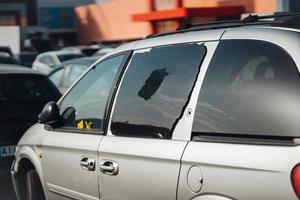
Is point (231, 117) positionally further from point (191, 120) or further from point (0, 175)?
point (0, 175)

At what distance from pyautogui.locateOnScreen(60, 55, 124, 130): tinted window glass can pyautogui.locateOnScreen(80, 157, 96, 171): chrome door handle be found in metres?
0.24

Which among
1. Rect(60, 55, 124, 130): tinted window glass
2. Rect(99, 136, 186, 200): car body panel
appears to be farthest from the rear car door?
Rect(60, 55, 124, 130): tinted window glass

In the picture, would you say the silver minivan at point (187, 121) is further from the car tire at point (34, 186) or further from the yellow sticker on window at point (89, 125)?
the car tire at point (34, 186)

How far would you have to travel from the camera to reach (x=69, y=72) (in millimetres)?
11297

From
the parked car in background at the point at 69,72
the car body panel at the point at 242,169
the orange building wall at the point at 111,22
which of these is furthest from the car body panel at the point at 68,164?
the orange building wall at the point at 111,22

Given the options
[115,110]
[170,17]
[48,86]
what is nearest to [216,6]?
[170,17]

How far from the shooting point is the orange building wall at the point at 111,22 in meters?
35.4

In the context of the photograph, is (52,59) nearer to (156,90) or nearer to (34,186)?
(34,186)

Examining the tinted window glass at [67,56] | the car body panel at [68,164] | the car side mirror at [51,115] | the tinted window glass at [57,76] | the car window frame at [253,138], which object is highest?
the car window frame at [253,138]

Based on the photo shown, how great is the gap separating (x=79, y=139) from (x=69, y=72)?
7067mm

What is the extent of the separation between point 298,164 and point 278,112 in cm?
29

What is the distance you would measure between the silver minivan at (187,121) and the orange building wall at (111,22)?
2900 cm

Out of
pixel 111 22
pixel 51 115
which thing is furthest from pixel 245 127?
pixel 111 22

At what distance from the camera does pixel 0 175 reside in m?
7.25
